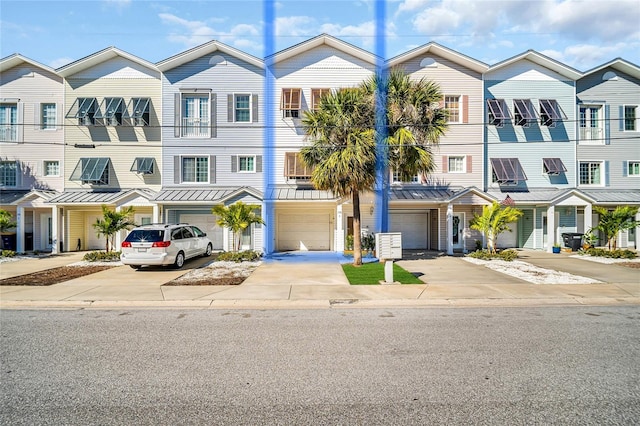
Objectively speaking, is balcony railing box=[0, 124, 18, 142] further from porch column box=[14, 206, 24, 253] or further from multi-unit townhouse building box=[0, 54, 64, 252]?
porch column box=[14, 206, 24, 253]

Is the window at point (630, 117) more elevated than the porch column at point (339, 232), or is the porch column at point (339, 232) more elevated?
the window at point (630, 117)

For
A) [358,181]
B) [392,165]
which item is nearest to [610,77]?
[392,165]

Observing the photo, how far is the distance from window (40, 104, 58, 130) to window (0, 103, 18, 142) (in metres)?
1.56

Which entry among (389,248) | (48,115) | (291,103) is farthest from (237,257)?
(48,115)

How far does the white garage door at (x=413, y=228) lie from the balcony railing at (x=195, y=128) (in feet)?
40.7

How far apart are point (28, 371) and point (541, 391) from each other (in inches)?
250

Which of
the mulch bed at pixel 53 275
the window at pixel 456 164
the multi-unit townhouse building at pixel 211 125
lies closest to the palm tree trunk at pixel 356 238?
the multi-unit townhouse building at pixel 211 125

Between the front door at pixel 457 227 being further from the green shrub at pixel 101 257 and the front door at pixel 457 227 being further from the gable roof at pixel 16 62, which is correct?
the gable roof at pixel 16 62

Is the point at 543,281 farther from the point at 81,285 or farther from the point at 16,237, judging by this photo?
the point at 16,237

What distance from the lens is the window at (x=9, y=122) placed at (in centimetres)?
2239

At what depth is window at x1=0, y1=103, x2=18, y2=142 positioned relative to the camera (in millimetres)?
22391

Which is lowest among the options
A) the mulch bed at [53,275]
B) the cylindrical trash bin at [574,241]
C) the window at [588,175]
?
the mulch bed at [53,275]

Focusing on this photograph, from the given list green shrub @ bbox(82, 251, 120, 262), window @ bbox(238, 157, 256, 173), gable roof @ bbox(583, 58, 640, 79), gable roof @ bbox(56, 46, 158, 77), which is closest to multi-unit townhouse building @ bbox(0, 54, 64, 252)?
gable roof @ bbox(56, 46, 158, 77)

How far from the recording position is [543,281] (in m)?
11.7
